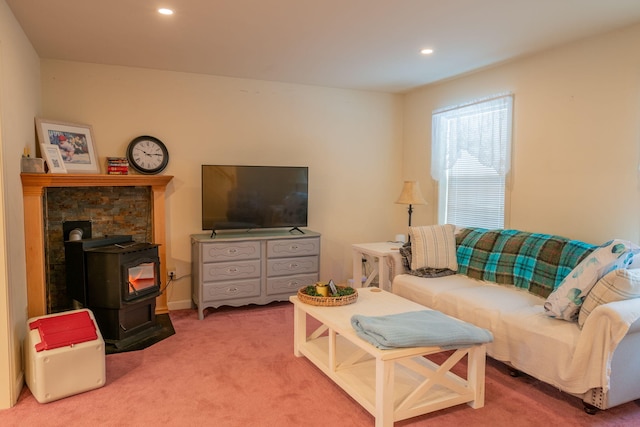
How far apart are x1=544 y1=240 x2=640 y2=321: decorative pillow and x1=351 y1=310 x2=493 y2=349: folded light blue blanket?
543mm

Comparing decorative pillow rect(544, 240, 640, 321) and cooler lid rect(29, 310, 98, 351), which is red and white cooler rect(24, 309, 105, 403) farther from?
decorative pillow rect(544, 240, 640, 321)

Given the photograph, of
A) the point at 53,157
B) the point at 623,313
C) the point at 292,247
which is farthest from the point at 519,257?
the point at 53,157

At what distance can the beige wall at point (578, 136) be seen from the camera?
3174 millimetres

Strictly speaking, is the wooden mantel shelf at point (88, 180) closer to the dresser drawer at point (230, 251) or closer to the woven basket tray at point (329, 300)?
the dresser drawer at point (230, 251)

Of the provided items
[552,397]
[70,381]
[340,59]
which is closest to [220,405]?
[70,381]

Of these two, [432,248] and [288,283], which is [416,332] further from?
[288,283]

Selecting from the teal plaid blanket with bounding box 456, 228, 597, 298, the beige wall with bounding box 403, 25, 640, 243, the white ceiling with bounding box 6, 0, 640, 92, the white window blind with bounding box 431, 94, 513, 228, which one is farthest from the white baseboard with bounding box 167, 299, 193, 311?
the beige wall with bounding box 403, 25, 640, 243

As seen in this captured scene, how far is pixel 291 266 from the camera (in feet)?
14.9

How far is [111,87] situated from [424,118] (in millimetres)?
3305

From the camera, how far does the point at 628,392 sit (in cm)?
250

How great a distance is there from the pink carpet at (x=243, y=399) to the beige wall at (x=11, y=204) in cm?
23

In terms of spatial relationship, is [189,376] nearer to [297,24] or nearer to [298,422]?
[298,422]

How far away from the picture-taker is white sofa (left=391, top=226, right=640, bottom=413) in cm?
239

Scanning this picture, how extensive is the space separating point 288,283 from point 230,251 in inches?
27.4
